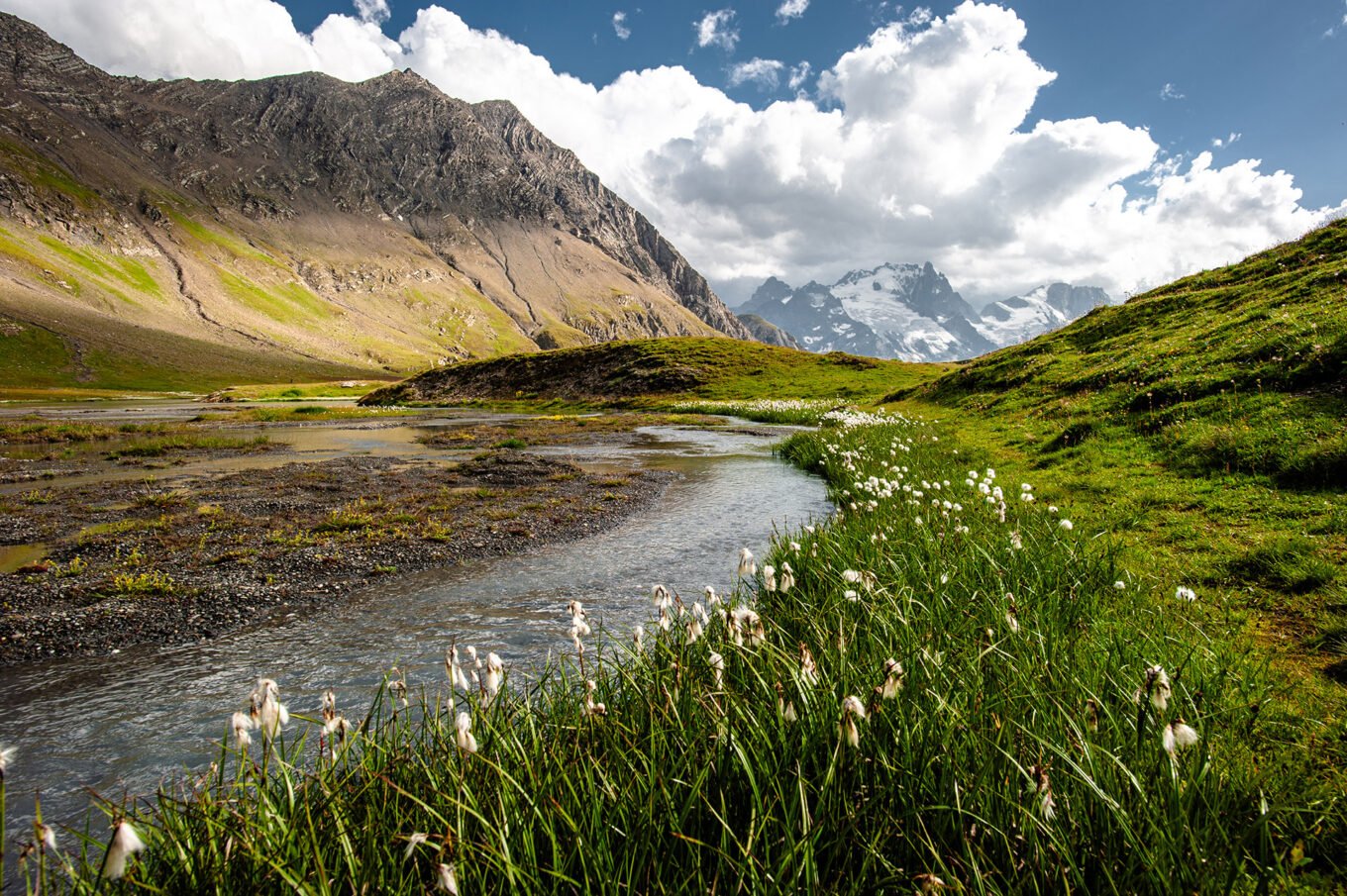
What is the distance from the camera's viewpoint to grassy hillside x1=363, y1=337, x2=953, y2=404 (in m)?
87.4

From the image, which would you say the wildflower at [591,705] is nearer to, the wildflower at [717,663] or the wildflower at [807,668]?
the wildflower at [717,663]

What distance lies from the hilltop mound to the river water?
9.47 m

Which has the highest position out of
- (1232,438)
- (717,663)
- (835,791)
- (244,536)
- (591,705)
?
(1232,438)

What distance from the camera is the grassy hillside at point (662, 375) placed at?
3442 inches

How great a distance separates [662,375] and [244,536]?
3392 inches

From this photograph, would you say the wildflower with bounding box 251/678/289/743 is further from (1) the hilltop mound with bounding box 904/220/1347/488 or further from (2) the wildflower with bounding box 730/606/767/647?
(1) the hilltop mound with bounding box 904/220/1347/488

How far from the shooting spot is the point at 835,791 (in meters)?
3.36

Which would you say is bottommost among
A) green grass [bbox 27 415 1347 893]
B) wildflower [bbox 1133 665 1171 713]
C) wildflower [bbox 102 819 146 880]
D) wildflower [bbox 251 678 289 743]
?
green grass [bbox 27 415 1347 893]

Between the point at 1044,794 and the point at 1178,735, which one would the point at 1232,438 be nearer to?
the point at 1178,735

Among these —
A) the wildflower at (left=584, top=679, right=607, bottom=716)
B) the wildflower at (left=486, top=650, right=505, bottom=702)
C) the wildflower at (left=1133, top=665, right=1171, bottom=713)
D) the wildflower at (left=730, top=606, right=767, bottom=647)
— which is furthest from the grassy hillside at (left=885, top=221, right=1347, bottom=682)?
the wildflower at (left=486, top=650, right=505, bottom=702)

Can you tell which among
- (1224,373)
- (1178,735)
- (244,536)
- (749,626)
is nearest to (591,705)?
(749,626)

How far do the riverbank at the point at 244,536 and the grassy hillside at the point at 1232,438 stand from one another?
11921mm

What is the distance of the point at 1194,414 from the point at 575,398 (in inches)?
3404

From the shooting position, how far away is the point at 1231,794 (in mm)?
3307
